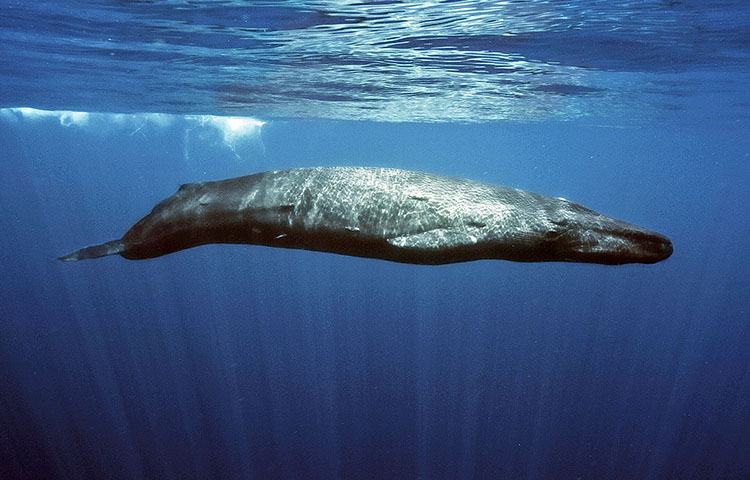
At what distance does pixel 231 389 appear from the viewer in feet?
64.0

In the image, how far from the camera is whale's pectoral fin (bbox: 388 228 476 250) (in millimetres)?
3967

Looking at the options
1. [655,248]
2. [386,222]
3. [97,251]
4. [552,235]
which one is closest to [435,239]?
[386,222]

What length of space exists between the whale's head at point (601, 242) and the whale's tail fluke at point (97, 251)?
4.37m

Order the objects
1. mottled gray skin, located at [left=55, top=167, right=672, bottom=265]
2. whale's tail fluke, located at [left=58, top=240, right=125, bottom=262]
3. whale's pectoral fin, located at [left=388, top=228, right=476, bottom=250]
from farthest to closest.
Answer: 1. whale's tail fluke, located at [left=58, top=240, right=125, bottom=262]
2. mottled gray skin, located at [left=55, top=167, right=672, bottom=265]
3. whale's pectoral fin, located at [left=388, top=228, right=476, bottom=250]

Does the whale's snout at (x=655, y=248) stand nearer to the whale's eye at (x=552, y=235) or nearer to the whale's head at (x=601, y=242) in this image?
the whale's head at (x=601, y=242)

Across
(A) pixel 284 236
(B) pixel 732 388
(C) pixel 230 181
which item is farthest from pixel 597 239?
(B) pixel 732 388

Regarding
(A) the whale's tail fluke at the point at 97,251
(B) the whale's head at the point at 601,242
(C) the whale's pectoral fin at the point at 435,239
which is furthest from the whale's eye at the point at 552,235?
(A) the whale's tail fluke at the point at 97,251

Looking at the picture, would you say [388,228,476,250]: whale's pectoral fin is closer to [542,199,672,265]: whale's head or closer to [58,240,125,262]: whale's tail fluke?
[542,199,672,265]: whale's head

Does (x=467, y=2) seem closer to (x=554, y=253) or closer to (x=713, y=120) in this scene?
(x=554, y=253)

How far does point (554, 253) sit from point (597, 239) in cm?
39

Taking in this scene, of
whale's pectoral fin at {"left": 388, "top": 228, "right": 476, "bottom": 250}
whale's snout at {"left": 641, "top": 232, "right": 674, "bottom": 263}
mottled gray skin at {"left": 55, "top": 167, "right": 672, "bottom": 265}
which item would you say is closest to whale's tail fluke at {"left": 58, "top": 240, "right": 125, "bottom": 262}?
mottled gray skin at {"left": 55, "top": 167, "right": 672, "bottom": 265}

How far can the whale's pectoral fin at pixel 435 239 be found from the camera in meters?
3.97

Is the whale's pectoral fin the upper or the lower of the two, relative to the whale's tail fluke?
upper

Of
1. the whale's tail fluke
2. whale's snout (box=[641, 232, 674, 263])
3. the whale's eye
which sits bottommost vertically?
the whale's tail fluke
